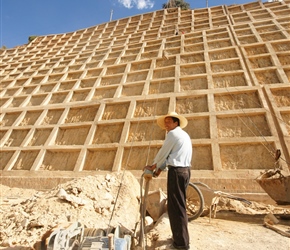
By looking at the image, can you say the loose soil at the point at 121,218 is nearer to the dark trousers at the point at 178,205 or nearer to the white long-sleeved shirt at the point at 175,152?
the dark trousers at the point at 178,205

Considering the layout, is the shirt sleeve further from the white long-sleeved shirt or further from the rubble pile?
the rubble pile

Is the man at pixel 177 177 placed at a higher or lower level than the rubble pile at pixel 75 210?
higher

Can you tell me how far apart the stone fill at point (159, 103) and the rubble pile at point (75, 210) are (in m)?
1.77

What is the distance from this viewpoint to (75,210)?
439 centimetres

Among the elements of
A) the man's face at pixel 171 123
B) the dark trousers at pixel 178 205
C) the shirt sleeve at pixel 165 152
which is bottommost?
the dark trousers at pixel 178 205

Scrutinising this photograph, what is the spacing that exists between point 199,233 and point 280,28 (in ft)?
39.4

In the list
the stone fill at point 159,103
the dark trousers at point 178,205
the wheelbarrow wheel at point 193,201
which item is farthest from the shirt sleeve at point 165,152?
the stone fill at point 159,103

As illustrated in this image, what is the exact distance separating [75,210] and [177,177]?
2.52m

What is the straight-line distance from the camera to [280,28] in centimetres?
1127

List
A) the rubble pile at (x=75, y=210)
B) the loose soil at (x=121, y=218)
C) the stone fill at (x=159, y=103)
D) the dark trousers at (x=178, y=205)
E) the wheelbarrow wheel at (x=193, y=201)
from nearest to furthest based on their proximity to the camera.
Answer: the dark trousers at (x=178, y=205) → the loose soil at (x=121, y=218) → the rubble pile at (x=75, y=210) → the wheelbarrow wheel at (x=193, y=201) → the stone fill at (x=159, y=103)

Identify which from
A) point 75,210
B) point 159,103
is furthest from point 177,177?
point 159,103

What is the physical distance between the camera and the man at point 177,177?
301cm

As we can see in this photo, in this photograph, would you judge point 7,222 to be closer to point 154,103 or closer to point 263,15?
point 154,103

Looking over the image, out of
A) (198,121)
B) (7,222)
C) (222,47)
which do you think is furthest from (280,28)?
(7,222)
